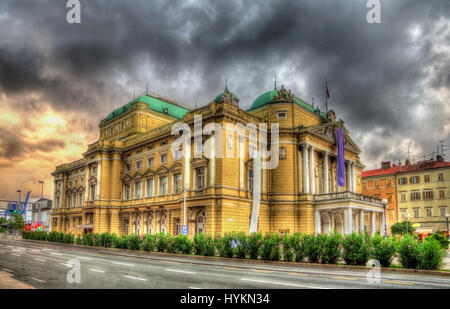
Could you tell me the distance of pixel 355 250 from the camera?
22.1 m

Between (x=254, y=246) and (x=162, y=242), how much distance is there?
403 inches

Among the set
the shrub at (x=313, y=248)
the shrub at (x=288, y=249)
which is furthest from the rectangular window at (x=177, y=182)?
the shrub at (x=313, y=248)

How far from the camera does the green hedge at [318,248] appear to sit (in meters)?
20.0

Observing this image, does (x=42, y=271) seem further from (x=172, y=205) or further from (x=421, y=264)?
(x=172, y=205)

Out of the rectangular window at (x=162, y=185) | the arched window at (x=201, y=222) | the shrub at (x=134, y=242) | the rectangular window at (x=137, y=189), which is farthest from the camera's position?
the rectangular window at (x=137, y=189)

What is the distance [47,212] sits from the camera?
127 metres

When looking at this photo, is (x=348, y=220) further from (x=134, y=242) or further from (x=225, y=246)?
(x=134, y=242)

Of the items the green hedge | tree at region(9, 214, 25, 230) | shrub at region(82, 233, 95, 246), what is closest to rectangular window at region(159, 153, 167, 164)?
shrub at region(82, 233, 95, 246)

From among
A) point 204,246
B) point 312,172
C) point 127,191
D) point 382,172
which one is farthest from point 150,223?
point 382,172

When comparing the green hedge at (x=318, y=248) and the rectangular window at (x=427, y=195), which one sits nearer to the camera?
the green hedge at (x=318, y=248)

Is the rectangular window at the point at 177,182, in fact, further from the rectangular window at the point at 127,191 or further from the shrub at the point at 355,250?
the shrub at the point at 355,250

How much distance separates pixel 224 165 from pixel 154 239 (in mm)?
10639

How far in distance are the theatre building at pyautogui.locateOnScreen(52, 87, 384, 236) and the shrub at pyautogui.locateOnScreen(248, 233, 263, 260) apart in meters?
12.7
